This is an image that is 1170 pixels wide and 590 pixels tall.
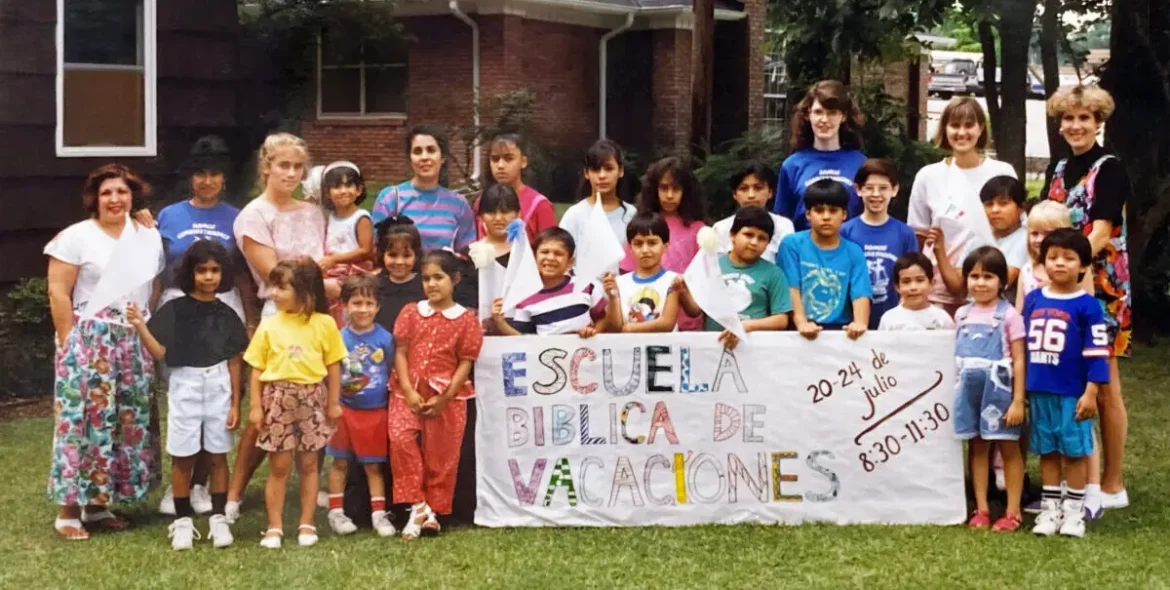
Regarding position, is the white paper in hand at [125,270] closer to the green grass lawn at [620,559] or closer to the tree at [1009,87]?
the green grass lawn at [620,559]

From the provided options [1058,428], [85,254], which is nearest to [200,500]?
[85,254]

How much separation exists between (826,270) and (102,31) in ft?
18.7

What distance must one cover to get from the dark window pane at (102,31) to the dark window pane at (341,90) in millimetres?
3923

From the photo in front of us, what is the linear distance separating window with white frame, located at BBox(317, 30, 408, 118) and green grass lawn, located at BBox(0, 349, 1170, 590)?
8.22 metres

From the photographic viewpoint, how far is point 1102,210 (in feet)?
17.8

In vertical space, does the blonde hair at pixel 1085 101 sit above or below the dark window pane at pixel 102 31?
below

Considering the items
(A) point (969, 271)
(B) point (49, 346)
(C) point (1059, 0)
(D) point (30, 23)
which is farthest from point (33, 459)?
(C) point (1059, 0)

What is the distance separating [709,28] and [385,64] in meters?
4.92

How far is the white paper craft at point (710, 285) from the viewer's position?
515 centimetres

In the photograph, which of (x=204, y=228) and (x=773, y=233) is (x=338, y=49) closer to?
(x=204, y=228)

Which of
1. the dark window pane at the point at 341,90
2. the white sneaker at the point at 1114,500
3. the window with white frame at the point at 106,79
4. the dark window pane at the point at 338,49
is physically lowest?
the white sneaker at the point at 1114,500

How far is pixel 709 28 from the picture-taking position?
1243 cm

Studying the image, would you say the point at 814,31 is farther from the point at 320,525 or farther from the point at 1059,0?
the point at 320,525

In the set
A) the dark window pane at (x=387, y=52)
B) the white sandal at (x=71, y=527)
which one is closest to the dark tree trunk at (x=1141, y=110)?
the dark window pane at (x=387, y=52)
